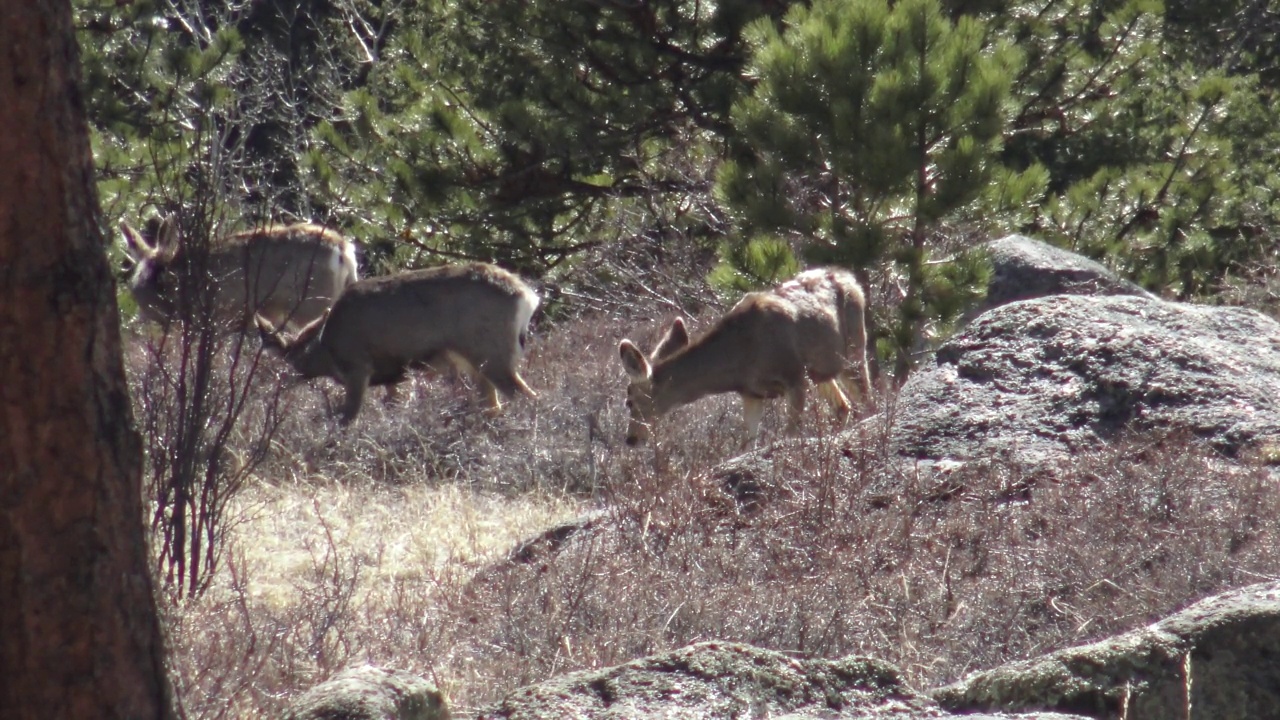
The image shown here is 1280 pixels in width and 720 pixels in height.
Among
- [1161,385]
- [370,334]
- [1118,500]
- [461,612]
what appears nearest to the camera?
[461,612]

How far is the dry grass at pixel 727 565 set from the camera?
559cm

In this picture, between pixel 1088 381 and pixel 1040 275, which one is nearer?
pixel 1088 381

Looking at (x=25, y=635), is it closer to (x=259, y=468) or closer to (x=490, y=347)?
(x=259, y=468)

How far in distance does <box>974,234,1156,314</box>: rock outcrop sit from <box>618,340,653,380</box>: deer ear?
105 inches

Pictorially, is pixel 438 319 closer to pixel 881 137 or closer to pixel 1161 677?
pixel 881 137

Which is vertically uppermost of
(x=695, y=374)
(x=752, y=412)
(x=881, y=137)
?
(x=881, y=137)

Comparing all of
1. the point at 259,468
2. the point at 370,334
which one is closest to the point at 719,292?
the point at 370,334

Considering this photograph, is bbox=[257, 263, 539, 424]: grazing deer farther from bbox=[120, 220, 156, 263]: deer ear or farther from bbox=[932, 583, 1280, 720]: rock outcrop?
bbox=[932, 583, 1280, 720]: rock outcrop

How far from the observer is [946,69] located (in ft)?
37.7

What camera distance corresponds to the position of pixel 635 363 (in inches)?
447

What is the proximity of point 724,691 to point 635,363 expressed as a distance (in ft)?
24.4

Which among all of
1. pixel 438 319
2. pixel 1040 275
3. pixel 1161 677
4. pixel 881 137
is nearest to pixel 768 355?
pixel 881 137

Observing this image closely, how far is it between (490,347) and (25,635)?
30.2 feet

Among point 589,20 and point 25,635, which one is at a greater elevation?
point 589,20
